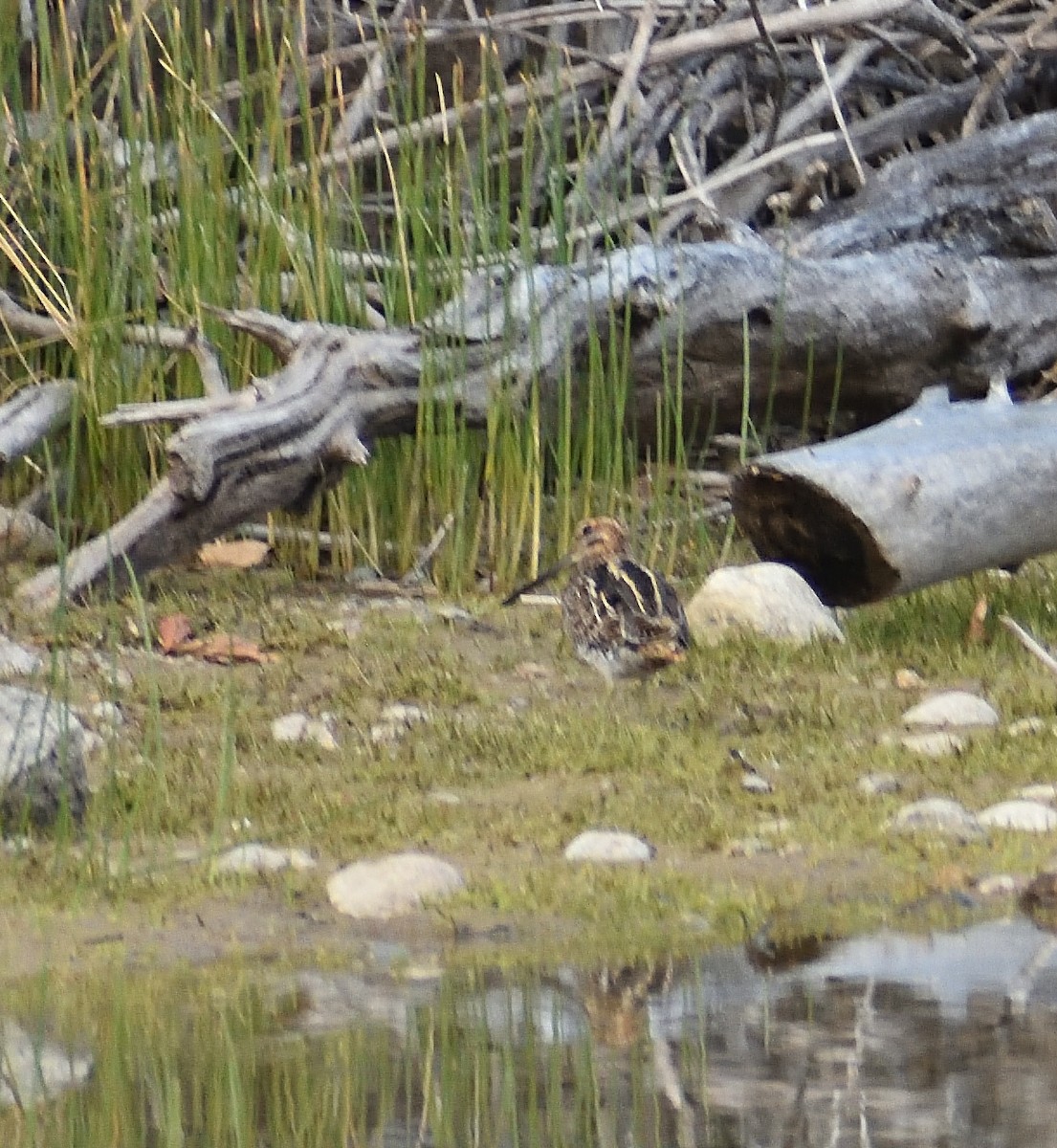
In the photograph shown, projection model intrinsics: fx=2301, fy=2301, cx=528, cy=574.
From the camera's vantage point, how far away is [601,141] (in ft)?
26.1

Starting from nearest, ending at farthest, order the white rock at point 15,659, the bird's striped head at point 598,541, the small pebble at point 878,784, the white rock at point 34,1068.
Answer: the white rock at point 34,1068, the small pebble at point 878,784, the white rock at point 15,659, the bird's striped head at point 598,541

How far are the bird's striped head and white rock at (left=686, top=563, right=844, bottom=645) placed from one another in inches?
11.7

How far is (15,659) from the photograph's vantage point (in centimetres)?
557

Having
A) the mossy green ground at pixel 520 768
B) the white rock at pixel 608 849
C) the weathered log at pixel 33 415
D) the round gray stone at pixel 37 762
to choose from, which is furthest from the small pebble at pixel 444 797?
the weathered log at pixel 33 415

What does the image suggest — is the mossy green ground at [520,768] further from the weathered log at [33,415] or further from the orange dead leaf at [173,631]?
the weathered log at [33,415]

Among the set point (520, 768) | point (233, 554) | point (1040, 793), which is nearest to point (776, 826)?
point (1040, 793)

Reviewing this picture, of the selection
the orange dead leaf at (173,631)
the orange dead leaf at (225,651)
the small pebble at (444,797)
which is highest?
the orange dead leaf at (173,631)

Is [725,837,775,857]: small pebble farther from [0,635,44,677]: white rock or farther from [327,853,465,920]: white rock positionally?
[0,635,44,677]: white rock

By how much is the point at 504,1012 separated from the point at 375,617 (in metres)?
3.06

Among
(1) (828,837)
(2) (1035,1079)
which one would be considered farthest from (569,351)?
(2) (1035,1079)

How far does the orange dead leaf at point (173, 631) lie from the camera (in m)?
6.20

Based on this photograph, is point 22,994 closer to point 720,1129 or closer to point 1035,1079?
point 720,1129

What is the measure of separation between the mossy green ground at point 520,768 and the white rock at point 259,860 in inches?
2.0

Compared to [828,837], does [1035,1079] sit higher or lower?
lower
